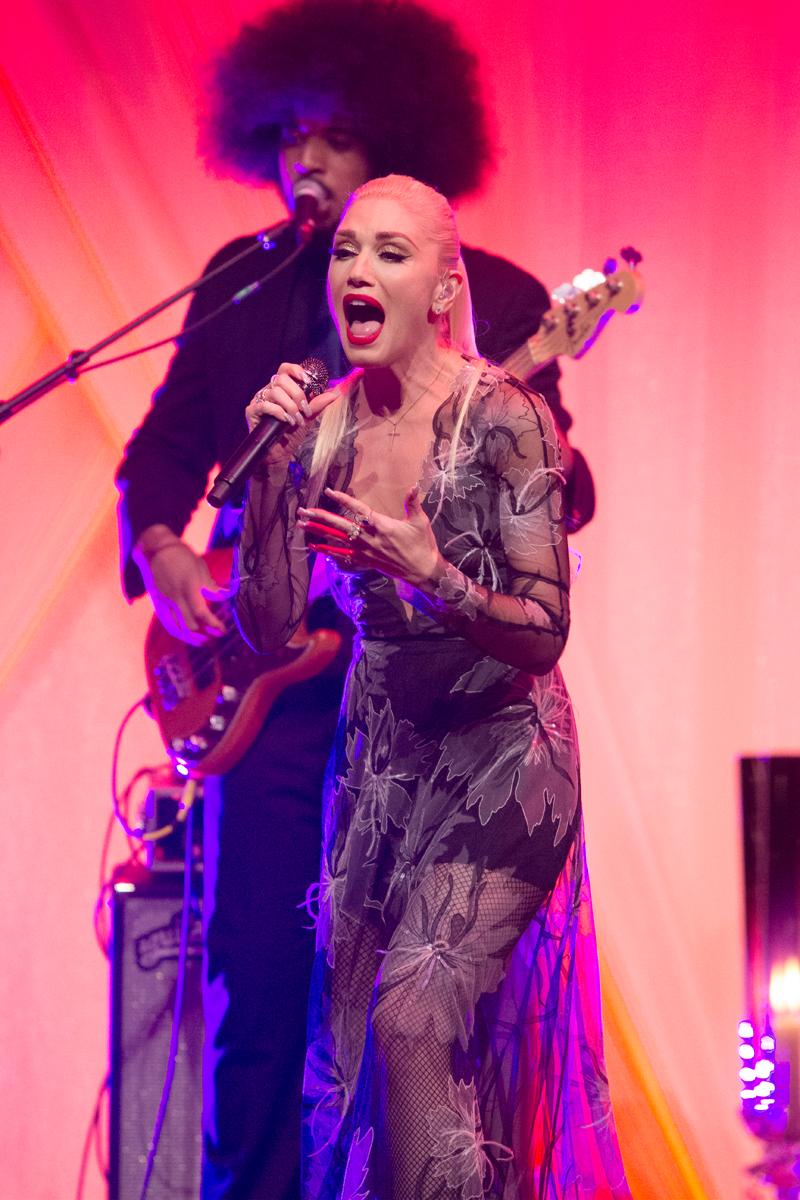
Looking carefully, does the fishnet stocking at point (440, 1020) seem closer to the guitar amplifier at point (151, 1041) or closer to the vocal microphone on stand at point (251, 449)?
the vocal microphone on stand at point (251, 449)

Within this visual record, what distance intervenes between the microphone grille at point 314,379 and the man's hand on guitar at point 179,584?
885 mm

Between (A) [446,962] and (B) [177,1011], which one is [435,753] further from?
(B) [177,1011]

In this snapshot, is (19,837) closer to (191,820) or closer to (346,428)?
(191,820)

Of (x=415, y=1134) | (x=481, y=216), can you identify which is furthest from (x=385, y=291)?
(x=481, y=216)

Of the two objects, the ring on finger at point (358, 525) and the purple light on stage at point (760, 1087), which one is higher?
the ring on finger at point (358, 525)

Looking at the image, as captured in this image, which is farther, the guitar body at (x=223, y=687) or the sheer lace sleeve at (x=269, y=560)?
the guitar body at (x=223, y=687)

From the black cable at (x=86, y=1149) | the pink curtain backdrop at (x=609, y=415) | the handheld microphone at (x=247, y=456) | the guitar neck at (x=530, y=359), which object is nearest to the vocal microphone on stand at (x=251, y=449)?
the handheld microphone at (x=247, y=456)

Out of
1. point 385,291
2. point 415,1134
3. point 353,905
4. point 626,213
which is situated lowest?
point 415,1134

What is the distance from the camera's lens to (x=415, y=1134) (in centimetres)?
199

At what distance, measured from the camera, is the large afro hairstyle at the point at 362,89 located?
3.17 m

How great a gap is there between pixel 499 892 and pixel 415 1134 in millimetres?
351

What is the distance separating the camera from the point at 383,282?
218 cm

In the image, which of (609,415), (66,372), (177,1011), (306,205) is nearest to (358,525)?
(66,372)

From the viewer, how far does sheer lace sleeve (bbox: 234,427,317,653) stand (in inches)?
90.4
